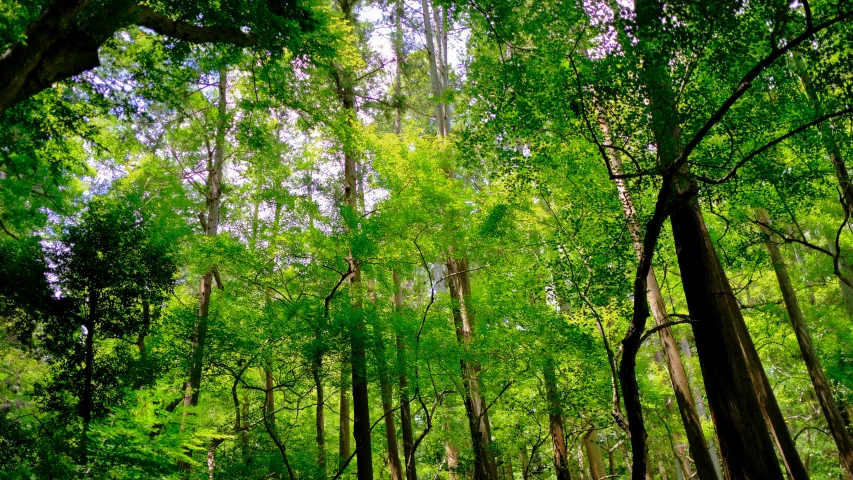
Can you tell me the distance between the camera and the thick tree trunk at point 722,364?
3.81 metres

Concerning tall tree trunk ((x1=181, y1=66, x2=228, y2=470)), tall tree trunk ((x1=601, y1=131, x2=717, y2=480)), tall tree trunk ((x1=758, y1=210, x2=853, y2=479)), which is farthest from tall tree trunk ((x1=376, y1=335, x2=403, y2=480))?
tall tree trunk ((x1=758, y1=210, x2=853, y2=479))

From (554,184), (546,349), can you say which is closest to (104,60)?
(554,184)

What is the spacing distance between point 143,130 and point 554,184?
32.6 ft

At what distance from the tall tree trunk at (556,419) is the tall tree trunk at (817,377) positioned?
4262mm

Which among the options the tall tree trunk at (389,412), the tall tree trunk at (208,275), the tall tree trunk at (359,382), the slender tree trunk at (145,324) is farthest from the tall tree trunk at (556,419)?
the slender tree trunk at (145,324)

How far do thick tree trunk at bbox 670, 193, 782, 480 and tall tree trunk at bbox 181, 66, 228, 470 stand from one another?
19.3 ft

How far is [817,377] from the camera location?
27.3ft

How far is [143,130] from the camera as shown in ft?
36.6

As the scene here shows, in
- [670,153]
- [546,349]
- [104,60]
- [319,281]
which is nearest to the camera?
[670,153]

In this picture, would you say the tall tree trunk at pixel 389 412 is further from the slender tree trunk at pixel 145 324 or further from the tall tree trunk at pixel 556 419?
the slender tree trunk at pixel 145 324

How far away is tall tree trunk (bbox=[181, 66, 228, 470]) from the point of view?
7820 mm

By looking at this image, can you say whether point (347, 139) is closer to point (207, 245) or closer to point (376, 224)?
point (376, 224)

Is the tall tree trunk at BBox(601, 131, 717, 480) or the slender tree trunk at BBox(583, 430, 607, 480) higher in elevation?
the tall tree trunk at BBox(601, 131, 717, 480)

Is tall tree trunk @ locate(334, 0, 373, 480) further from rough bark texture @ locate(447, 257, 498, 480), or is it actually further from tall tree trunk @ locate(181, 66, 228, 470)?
tall tree trunk @ locate(181, 66, 228, 470)
